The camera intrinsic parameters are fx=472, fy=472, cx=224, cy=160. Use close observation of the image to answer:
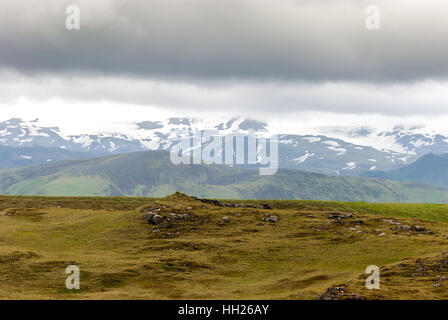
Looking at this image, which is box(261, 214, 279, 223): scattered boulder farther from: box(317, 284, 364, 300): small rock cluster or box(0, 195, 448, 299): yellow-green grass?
box(317, 284, 364, 300): small rock cluster

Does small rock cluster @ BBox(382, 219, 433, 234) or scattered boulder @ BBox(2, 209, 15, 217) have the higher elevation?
scattered boulder @ BBox(2, 209, 15, 217)

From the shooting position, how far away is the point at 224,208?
11262 centimetres

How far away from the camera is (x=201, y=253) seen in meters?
81.8

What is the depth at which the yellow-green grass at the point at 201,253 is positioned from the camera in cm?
6181

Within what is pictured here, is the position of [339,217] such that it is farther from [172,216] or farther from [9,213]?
[9,213]

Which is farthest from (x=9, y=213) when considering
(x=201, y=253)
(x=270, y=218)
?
(x=270, y=218)

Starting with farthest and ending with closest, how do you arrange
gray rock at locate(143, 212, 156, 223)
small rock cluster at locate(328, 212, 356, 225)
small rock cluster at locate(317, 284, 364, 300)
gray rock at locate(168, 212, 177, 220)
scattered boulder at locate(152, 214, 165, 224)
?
1. gray rock at locate(168, 212, 177, 220)
2. gray rock at locate(143, 212, 156, 223)
3. small rock cluster at locate(328, 212, 356, 225)
4. scattered boulder at locate(152, 214, 165, 224)
5. small rock cluster at locate(317, 284, 364, 300)

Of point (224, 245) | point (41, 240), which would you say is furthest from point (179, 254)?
point (41, 240)

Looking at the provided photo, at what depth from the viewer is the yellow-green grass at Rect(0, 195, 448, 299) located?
203 feet

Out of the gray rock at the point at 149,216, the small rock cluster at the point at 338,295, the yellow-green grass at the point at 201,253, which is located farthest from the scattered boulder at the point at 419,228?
the gray rock at the point at 149,216

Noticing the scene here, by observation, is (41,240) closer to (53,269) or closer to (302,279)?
(53,269)

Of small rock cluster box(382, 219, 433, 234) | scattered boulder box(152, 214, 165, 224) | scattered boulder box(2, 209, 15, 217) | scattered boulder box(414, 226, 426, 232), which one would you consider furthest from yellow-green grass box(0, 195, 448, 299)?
scattered boulder box(414, 226, 426, 232)

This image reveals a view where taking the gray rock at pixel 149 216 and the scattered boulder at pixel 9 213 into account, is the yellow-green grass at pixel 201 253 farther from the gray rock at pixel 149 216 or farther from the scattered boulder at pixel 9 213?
the scattered boulder at pixel 9 213

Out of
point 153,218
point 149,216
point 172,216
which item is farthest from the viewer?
point 172,216
